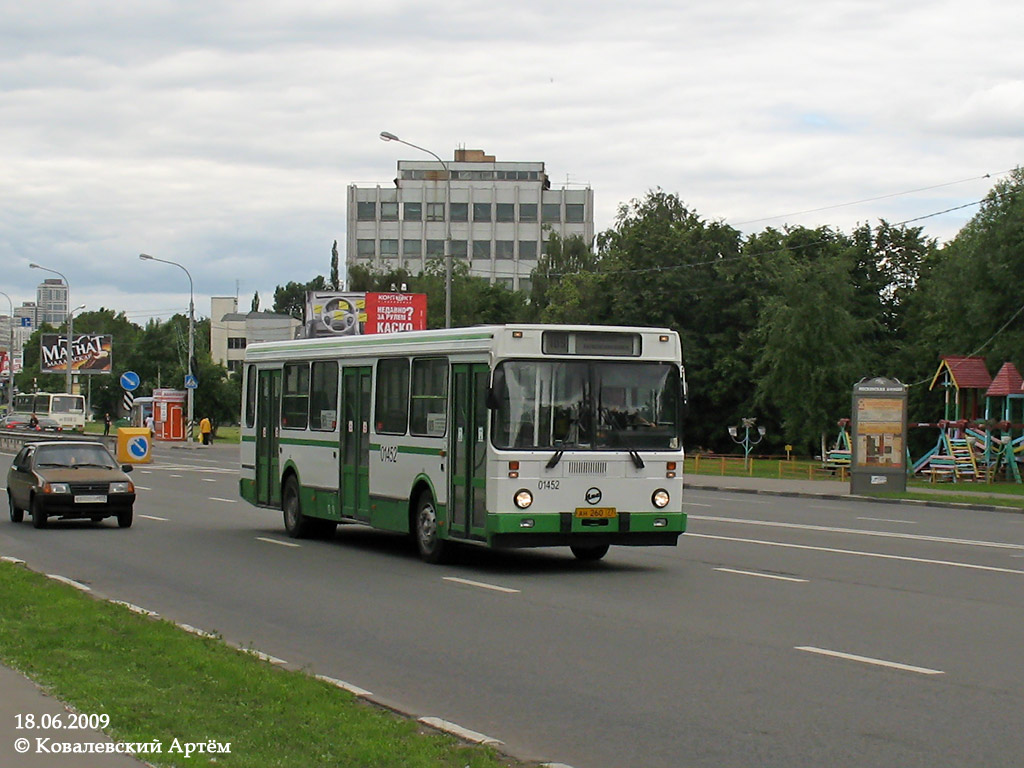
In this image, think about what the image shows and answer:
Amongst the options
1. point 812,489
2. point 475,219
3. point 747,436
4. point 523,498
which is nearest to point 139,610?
point 523,498

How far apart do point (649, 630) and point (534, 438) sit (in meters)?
4.73

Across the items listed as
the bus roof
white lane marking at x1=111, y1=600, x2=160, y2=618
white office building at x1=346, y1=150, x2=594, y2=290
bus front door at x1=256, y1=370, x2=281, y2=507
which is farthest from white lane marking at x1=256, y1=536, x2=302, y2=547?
white office building at x1=346, y1=150, x2=594, y2=290

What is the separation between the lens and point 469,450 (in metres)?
17.0

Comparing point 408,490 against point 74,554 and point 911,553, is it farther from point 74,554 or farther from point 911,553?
point 911,553

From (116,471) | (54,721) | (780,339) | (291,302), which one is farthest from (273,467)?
(291,302)

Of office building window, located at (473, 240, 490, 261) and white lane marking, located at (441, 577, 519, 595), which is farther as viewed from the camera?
office building window, located at (473, 240, 490, 261)

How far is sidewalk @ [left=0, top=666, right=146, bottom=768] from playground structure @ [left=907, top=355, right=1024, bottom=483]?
3823cm

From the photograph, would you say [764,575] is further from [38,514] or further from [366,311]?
[366,311]

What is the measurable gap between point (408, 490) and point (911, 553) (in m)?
6.72

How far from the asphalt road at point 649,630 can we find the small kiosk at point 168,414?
55640 mm

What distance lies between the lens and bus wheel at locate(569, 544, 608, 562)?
18.3m

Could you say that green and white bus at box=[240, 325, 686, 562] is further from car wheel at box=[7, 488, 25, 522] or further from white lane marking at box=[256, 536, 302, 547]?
car wheel at box=[7, 488, 25, 522]

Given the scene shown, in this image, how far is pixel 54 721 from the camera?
7.62 meters

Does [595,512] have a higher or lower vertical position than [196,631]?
higher
